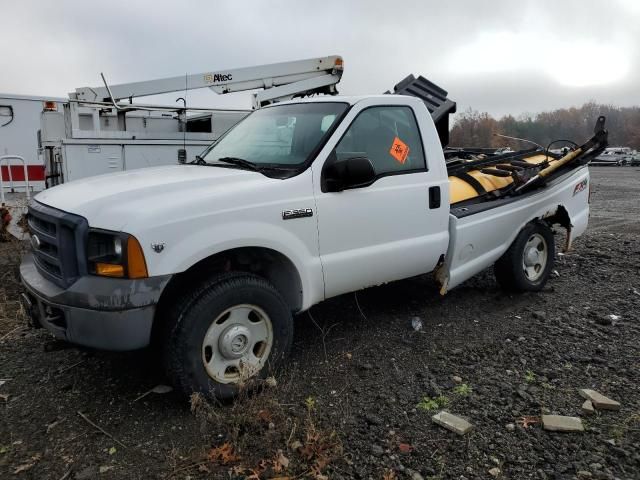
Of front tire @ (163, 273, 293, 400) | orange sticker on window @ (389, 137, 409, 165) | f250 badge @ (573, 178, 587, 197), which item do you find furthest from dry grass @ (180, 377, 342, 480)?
f250 badge @ (573, 178, 587, 197)

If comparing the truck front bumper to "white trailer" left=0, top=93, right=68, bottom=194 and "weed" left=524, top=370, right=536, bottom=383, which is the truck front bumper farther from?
"white trailer" left=0, top=93, right=68, bottom=194

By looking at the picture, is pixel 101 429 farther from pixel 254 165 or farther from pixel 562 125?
pixel 562 125

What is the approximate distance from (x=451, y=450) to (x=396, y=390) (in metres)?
0.70

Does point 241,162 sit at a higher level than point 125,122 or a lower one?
lower

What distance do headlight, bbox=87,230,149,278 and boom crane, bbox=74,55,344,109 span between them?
692cm

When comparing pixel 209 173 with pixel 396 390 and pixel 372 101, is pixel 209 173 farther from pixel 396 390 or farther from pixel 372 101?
pixel 396 390

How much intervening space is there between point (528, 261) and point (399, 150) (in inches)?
87.5

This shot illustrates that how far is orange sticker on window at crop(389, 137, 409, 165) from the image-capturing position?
413 centimetres

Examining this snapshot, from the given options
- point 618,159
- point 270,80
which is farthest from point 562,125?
point 270,80

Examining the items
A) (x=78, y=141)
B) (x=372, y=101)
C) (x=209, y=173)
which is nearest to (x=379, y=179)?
(x=372, y=101)

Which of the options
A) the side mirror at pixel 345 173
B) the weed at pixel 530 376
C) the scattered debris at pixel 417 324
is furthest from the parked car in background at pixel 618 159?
the side mirror at pixel 345 173

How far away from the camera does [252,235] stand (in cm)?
324

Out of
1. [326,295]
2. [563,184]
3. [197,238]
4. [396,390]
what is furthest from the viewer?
[563,184]

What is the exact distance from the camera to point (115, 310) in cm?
284
